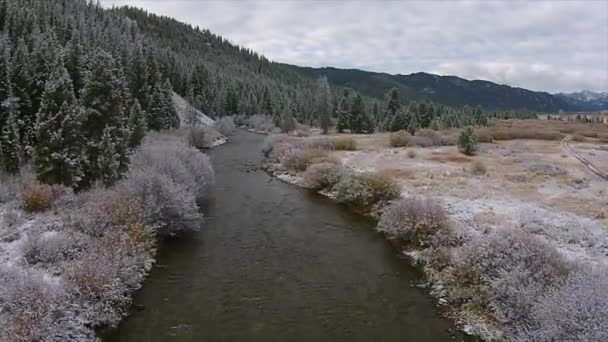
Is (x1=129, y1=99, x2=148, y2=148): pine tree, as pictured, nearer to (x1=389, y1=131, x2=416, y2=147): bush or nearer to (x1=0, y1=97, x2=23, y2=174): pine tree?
(x1=0, y1=97, x2=23, y2=174): pine tree

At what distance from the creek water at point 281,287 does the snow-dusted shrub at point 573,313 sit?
109 inches

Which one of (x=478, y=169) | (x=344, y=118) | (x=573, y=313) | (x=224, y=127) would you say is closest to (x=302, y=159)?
(x=478, y=169)

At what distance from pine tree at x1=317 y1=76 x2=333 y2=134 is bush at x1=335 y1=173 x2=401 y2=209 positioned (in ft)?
182

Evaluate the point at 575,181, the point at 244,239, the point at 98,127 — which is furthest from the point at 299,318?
the point at 575,181

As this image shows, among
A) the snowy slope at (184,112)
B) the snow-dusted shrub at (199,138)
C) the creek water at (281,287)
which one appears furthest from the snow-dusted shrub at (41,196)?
the snowy slope at (184,112)

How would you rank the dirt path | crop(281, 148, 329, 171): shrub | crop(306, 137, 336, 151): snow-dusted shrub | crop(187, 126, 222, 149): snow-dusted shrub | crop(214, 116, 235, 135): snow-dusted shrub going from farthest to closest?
crop(214, 116, 235, 135): snow-dusted shrub → crop(187, 126, 222, 149): snow-dusted shrub → crop(306, 137, 336, 151): snow-dusted shrub → crop(281, 148, 329, 171): shrub → the dirt path

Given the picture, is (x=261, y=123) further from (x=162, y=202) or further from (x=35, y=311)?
(x=35, y=311)

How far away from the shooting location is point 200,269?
66.3ft

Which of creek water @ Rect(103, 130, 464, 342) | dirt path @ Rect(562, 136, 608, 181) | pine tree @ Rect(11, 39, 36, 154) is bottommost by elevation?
creek water @ Rect(103, 130, 464, 342)

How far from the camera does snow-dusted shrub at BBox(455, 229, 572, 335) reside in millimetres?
15188

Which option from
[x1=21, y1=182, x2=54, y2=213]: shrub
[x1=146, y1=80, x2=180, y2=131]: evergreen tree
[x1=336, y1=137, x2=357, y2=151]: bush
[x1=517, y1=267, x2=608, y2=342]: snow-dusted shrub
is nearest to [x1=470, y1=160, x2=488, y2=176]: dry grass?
[x1=336, y1=137, x2=357, y2=151]: bush

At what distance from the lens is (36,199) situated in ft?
73.6

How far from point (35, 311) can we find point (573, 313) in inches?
610

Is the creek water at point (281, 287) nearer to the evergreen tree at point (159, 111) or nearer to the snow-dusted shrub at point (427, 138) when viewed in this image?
the evergreen tree at point (159, 111)
